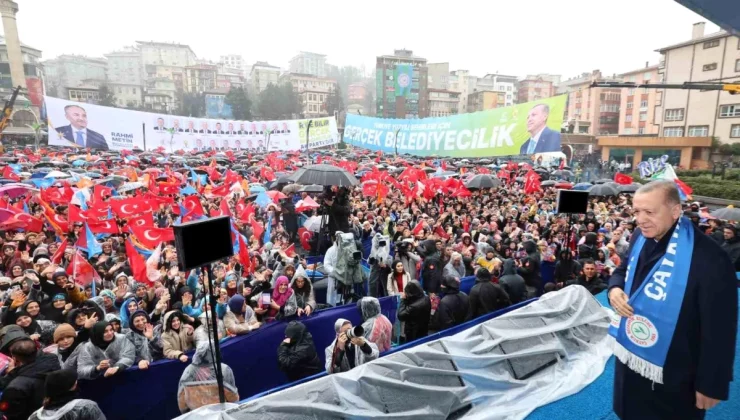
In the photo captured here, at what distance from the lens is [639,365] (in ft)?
6.94

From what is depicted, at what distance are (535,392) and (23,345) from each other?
4.45 metres

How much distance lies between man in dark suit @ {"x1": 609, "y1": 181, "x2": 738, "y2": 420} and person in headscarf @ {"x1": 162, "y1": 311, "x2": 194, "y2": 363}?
399 centimetres

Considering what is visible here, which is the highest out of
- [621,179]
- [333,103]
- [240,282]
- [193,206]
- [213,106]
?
[333,103]

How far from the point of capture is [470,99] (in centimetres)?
8819

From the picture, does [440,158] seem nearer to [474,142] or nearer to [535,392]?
[474,142]

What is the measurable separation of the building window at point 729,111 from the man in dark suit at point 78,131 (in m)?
50.7

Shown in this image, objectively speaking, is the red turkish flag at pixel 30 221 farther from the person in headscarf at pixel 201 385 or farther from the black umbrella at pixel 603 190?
the black umbrella at pixel 603 190

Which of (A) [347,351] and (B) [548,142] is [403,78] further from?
(A) [347,351]

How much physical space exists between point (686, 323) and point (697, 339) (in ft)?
0.34

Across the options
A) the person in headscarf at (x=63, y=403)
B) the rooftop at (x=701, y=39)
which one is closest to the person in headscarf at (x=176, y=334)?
the person in headscarf at (x=63, y=403)

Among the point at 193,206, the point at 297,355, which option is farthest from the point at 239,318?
the point at 193,206

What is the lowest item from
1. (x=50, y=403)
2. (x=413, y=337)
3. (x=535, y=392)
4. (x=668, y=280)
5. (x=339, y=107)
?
(x=413, y=337)

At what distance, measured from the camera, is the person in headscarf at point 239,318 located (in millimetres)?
4516

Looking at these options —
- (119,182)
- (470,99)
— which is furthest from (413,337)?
(470,99)
